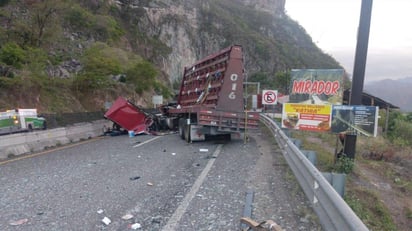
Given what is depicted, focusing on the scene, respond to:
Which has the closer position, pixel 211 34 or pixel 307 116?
pixel 307 116

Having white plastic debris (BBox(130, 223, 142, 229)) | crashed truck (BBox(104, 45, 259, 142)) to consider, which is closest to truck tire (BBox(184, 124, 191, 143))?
crashed truck (BBox(104, 45, 259, 142))

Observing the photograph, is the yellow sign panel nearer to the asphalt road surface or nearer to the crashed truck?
the asphalt road surface

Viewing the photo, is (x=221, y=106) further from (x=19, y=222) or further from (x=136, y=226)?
(x=19, y=222)

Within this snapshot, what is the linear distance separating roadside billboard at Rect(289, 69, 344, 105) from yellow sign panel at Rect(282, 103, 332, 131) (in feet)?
2.06

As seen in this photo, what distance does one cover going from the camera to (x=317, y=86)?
28.6 ft

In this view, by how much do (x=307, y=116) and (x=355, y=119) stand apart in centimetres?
127

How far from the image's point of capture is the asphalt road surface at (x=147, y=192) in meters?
4.53

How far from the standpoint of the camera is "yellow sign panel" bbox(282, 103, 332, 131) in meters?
7.64

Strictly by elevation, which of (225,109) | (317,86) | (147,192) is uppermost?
(317,86)

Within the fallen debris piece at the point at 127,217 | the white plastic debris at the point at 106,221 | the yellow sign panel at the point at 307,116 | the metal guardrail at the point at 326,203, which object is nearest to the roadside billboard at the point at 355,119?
the yellow sign panel at the point at 307,116

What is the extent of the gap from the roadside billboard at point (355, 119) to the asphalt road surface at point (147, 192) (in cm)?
158

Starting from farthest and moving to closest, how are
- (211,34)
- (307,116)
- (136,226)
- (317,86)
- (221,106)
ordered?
(211,34) → (221,106) → (317,86) → (307,116) → (136,226)

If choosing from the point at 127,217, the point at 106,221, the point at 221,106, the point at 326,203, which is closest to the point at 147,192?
the point at 127,217

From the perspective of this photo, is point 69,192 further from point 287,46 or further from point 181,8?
point 287,46
